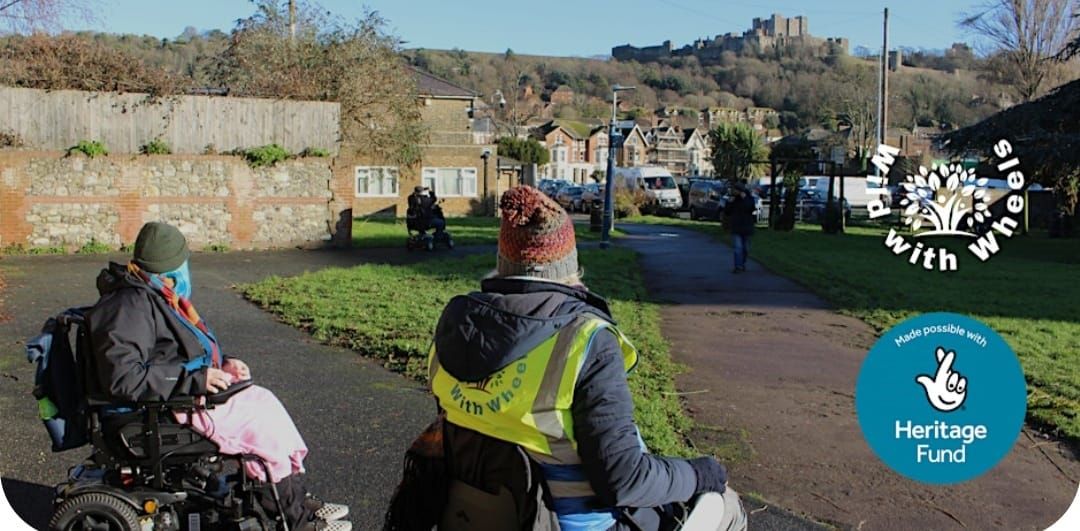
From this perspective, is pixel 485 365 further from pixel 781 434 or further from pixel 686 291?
pixel 686 291

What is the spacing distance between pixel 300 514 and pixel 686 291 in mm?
8591

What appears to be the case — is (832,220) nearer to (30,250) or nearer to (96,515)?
(30,250)

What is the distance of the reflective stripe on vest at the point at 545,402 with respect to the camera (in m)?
2.36

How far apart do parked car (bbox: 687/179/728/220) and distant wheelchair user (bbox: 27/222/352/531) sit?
101 feet

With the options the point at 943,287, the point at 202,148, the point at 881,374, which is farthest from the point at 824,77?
the point at 202,148

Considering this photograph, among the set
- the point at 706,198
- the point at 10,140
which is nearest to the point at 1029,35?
the point at 10,140

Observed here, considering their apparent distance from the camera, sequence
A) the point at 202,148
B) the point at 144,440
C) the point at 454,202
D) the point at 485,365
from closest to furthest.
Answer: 1. the point at 485,365
2. the point at 144,440
3. the point at 202,148
4. the point at 454,202

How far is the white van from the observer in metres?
38.0

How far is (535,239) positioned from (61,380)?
2.10 metres

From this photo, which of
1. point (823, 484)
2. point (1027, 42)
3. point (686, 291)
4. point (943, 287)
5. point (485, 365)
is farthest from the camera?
point (686, 291)

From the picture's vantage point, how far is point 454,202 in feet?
125

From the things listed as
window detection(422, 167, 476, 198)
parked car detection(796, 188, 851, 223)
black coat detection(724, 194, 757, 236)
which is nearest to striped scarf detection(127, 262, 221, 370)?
black coat detection(724, 194, 757, 236)

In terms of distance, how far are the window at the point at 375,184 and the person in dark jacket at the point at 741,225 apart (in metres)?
21.9

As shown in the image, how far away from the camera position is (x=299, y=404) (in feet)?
19.9
